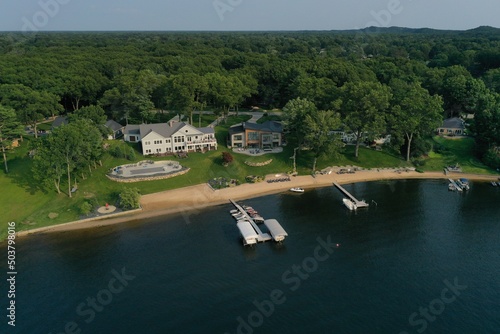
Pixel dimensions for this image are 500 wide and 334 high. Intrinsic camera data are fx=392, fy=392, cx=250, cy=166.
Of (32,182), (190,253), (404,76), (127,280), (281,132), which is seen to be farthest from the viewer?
(404,76)

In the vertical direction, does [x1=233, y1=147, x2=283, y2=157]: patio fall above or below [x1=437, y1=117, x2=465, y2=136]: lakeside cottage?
below

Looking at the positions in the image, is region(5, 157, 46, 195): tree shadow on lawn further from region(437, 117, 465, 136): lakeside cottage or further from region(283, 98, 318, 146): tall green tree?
region(437, 117, 465, 136): lakeside cottage

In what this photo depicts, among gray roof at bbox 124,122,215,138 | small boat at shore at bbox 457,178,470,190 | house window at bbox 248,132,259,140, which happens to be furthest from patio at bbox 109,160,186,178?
small boat at shore at bbox 457,178,470,190

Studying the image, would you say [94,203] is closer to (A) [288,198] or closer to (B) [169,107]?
(A) [288,198]

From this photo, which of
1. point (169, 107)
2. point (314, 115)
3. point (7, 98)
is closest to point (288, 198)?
point (314, 115)

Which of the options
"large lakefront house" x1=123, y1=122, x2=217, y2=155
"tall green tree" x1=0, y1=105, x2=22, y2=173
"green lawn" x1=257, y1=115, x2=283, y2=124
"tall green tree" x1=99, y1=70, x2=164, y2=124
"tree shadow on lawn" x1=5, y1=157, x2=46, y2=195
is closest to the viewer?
"tree shadow on lawn" x1=5, y1=157, x2=46, y2=195

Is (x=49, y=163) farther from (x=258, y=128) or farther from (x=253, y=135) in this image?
(x=258, y=128)
